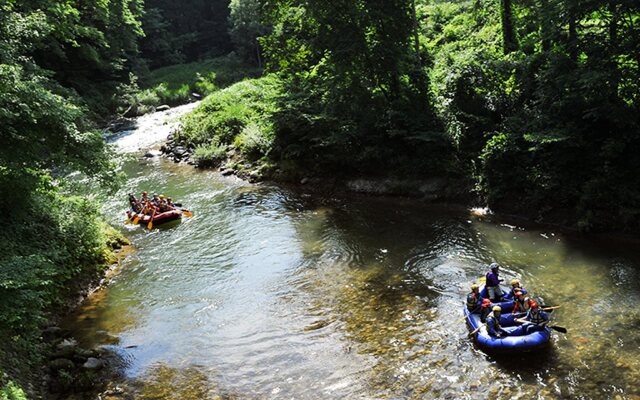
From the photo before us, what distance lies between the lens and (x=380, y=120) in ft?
61.5

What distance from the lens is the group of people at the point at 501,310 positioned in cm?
897

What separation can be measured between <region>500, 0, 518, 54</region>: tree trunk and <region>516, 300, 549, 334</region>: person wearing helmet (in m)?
13.2

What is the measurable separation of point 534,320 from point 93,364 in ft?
28.9

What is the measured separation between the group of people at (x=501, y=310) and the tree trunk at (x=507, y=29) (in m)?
12.3

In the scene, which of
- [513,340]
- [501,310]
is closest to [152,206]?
[501,310]

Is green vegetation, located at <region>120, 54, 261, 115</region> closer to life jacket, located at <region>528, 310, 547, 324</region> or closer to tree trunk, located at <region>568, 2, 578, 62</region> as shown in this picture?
tree trunk, located at <region>568, 2, 578, 62</region>

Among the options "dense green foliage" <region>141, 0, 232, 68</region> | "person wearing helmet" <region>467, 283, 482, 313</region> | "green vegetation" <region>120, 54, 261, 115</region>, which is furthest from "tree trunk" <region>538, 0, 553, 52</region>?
"dense green foliage" <region>141, 0, 232, 68</region>

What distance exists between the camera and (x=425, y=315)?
1032 cm

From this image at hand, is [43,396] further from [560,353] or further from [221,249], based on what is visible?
[560,353]

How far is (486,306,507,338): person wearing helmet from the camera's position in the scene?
8.95 metres

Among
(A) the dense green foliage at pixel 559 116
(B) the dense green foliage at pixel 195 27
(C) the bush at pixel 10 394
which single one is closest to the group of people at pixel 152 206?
(A) the dense green foliage at pixel 559 116

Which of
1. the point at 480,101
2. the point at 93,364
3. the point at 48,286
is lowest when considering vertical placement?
the point at 93,364

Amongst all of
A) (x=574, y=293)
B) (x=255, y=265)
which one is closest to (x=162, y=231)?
(x=255, y=265)

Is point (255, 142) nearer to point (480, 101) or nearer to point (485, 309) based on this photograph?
point (480, 101)
